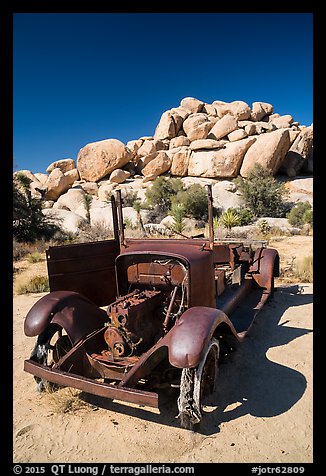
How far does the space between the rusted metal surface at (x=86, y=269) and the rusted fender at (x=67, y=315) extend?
27 centimetres

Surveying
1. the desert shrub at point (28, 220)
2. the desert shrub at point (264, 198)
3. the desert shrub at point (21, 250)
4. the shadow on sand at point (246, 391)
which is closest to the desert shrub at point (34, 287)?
the desert shrub at point (21, 250)

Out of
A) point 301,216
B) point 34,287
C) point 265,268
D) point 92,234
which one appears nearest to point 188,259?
point 265,268

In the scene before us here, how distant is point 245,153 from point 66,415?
29.7 metres

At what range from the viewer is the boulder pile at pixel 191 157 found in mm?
28906

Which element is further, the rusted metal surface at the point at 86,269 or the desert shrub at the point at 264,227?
the desert shrub at the point at 264,227

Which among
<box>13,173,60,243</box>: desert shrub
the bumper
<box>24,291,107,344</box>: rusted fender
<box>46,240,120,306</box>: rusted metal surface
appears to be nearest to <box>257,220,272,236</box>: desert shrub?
<box>13,173,60,243</box>: desert shrub

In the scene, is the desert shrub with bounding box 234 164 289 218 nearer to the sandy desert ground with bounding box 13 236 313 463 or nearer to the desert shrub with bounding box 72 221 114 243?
the desert shrub with bounding box 72 221 114 243

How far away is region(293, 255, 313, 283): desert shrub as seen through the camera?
8.65 meters

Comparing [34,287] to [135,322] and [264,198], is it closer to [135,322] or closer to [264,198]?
[135,322]

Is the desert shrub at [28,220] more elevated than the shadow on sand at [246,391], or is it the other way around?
the desert shrub at [28,220]

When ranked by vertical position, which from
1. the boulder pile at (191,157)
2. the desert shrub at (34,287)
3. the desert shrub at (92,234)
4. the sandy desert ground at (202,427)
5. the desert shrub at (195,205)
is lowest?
the sandy desert ground at (202,427)

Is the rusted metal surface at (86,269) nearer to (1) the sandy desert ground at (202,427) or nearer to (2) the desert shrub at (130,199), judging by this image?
(1) the sandy desert ground at (202,427)

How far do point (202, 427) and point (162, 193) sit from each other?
23.0 meters
